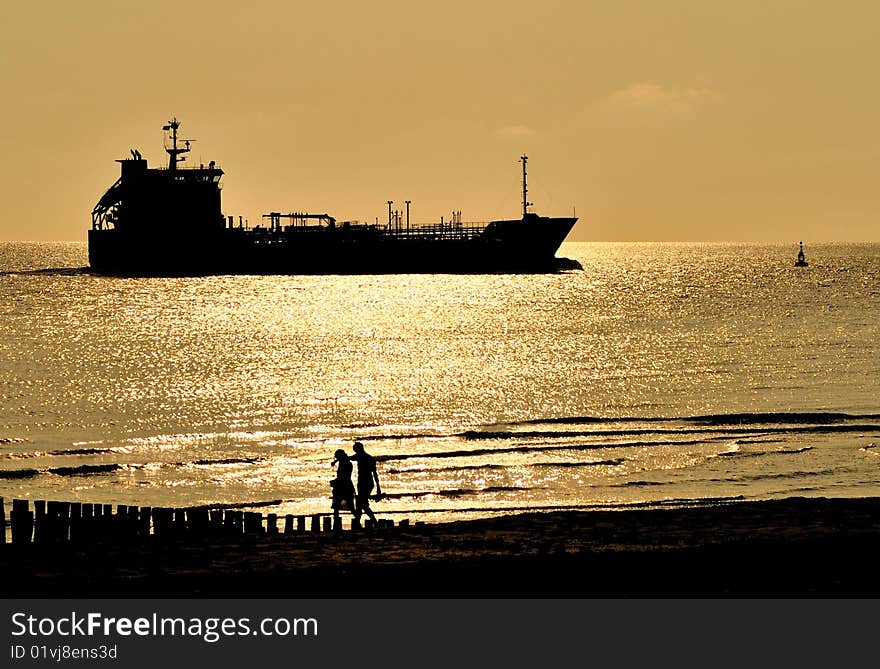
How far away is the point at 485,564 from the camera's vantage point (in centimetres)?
1204

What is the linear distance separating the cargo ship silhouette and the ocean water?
107 ft

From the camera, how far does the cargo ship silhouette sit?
125750 millimetres

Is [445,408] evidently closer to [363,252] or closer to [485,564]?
[485,564]

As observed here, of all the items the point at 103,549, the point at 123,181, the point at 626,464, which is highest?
the point at 123,181

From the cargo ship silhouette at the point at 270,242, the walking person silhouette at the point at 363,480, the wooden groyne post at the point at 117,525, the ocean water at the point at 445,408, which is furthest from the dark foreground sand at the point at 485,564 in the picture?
the cargo ship silhouette at the point at 270,242

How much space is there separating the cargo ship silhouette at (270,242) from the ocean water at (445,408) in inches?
1284

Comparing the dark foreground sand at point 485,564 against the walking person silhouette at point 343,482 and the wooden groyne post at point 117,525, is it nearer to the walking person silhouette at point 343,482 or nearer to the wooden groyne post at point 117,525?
the wooden groyne post at point 117,525

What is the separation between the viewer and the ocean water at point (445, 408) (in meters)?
27.5

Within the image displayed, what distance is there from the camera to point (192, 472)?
97.8 feet

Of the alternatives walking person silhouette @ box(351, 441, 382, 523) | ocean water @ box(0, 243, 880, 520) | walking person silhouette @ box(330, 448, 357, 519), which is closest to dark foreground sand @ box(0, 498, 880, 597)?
walking person silhouette @ box(330, 448, 357, 519)

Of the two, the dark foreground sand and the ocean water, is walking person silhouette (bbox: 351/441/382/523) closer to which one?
the dark foreground sand
